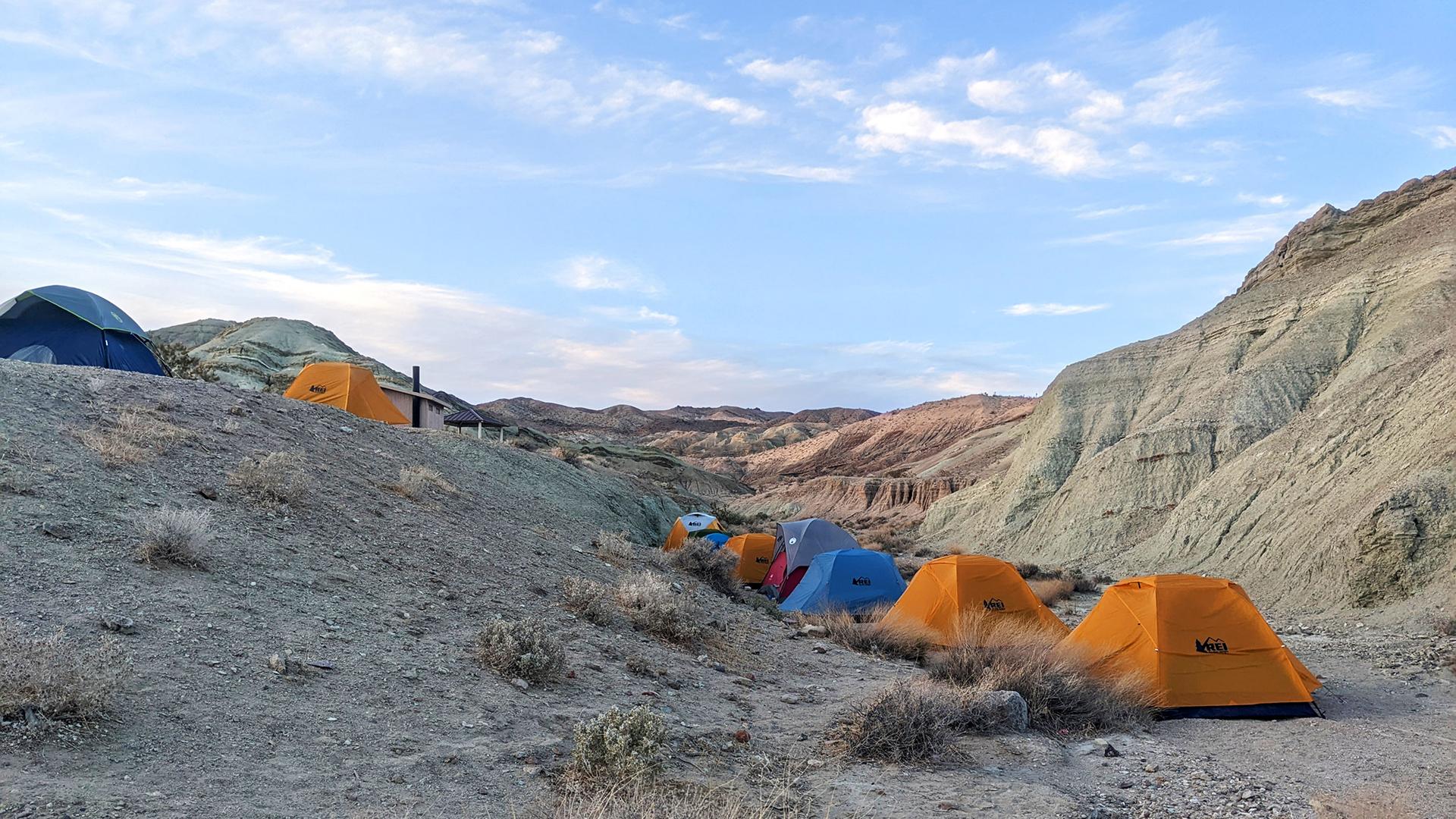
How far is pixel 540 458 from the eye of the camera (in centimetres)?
2511

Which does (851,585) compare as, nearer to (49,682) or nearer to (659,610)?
(659,610)

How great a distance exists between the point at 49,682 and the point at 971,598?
10.8 meters

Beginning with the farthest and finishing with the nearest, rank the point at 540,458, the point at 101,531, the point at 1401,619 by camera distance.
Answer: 1. the point at 540,458
2. the point at 1401,619
3. the point at 101,531

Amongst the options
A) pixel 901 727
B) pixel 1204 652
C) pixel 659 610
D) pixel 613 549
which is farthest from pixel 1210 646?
pixel 613 549

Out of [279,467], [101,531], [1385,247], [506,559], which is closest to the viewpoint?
[101,531]

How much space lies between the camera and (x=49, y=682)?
536cm

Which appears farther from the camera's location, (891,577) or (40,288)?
(40,288)

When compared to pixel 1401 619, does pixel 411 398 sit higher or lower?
A: higher

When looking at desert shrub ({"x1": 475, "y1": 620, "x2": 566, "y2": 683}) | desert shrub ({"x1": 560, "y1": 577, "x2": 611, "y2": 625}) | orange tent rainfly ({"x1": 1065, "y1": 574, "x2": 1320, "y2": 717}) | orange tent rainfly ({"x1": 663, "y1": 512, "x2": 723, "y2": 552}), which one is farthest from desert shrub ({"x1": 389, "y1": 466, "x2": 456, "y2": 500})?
orange tent rainfly ({"x1": 663, "y1": 512, "x2": 723, "y2": 552})

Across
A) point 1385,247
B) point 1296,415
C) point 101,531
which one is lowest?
point 101,531

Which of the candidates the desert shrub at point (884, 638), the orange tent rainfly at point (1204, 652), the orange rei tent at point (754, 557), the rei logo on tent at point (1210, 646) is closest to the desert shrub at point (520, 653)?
the desert shrub at point (884, 638)

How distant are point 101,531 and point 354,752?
4.39 metres

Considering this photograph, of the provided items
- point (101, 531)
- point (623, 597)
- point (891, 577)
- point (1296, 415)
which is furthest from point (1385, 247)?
point (101, 531)

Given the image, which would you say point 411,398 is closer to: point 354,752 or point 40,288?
point 40,288
